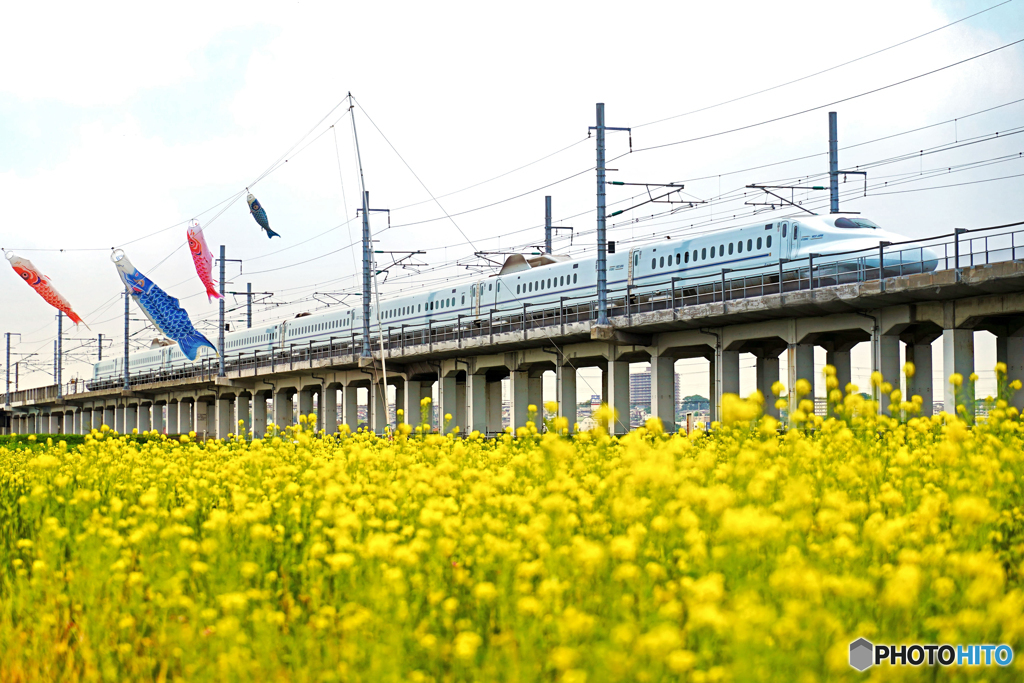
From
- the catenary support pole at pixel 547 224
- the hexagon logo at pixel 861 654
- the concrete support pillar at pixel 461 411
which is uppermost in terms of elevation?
the catenary support pole at pixel 547 224

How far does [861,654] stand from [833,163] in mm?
41340

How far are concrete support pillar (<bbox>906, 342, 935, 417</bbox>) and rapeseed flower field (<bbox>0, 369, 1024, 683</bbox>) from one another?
2810 cm

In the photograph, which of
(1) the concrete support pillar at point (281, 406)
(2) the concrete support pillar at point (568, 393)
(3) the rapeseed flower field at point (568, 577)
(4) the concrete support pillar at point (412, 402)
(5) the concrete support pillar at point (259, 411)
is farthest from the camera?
(5) the concrete support pillar at point (259, 411)

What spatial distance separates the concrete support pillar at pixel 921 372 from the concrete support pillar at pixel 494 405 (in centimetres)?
2696

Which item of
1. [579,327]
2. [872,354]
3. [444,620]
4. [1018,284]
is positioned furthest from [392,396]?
[444,620]

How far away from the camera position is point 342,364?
189 feet

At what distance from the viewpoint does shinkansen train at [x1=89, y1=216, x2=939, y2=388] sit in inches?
1318

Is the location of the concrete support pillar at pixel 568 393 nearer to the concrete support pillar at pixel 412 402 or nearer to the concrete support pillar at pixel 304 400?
the concrete support pillar at pixel 412 402

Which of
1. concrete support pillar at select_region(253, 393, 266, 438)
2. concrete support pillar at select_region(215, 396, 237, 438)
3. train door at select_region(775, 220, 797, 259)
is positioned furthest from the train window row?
concrete support pillar at select_region(215, 396, 237, 438)

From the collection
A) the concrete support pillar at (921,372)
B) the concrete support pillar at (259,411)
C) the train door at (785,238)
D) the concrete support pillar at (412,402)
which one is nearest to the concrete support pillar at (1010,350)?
the concrete support pillar at (921,372)

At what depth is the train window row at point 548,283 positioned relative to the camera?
46.3 meters

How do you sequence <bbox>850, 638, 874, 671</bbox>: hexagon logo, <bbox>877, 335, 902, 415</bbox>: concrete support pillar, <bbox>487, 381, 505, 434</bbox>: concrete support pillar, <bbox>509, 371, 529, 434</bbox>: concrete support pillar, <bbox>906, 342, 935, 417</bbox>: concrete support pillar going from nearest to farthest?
1. <bbox>850, 638, 874, 671</bbox>: hexagon logo
2. <bbox>877, 335, 902, 415</bbox>: concrete support pillar
3. <bbox>906, 342, 935, 417</bbox>: concrete support pillar
4. <bbox>509, 371, 529, 434</bbox>: concrete support pillar
5. <bbox>487, 381, 505, 434</bbox>: concrete support pillar

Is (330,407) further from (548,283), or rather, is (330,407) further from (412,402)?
(548,283)

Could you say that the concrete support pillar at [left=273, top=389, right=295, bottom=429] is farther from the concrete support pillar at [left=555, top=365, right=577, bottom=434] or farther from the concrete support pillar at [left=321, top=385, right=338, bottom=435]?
the concrete support pillar at [left=555, top=365, right=577, bottom=434]
